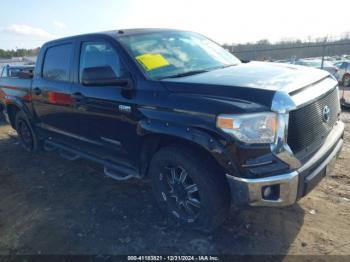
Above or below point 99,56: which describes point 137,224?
below

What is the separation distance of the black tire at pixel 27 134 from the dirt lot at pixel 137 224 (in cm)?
120

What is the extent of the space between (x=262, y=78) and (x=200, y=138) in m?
0.82

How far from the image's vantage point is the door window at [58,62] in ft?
13.5

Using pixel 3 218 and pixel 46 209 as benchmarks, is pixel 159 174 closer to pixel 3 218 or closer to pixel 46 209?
pixel 46 209

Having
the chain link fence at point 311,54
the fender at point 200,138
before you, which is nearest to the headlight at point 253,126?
the fender at point 200,138

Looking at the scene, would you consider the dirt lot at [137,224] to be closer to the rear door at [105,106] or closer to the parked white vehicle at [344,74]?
the rear door at [105,106]

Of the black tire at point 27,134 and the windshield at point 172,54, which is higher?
the windshield at point 172,54

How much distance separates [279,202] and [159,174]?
1.19 m

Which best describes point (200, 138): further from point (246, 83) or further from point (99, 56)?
point (99, 56)

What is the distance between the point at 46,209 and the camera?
3732 mm

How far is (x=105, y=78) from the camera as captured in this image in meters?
3.13

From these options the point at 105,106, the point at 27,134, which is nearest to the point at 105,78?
the point at 105,106

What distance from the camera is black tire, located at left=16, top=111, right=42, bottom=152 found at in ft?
18.0

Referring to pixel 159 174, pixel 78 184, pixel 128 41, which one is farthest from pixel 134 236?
pixel 128 41
